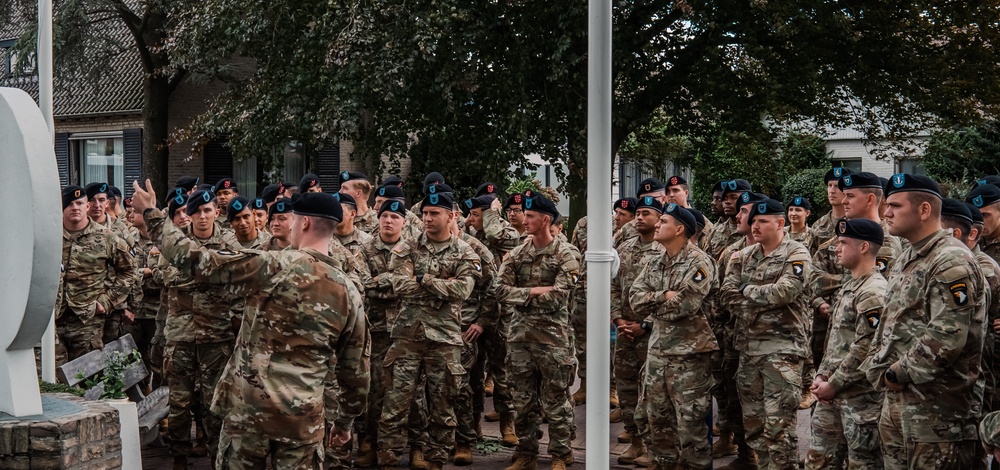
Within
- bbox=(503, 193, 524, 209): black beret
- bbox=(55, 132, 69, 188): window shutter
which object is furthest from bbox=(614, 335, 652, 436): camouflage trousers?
bbox=(55, 132, 69, 188): window shutter

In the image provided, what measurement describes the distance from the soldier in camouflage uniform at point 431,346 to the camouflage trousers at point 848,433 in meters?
3.08

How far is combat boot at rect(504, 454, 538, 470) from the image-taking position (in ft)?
28.5

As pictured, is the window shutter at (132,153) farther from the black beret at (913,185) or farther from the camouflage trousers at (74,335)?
the black beret at (913,185)

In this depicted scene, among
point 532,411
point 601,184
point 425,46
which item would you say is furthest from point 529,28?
point 601,184

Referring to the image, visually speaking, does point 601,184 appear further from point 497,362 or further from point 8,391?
point 497,362

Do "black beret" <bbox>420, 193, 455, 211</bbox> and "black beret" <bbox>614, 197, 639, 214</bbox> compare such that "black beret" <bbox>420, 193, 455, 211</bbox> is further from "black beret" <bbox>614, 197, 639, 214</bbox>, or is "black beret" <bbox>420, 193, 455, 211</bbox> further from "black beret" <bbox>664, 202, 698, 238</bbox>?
"black beret" <bbox>614, 197, 639, 214</bbox>

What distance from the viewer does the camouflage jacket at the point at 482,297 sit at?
379 inches

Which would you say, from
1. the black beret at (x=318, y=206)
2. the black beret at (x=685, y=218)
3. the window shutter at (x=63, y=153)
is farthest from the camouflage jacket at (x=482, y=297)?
the window shutter at (x=63, y=153)

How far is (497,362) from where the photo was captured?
10.4 m

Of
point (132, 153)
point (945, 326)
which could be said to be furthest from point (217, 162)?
point (945, 326)

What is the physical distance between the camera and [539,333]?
858 cm

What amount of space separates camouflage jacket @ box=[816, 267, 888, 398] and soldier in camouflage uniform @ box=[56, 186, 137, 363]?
23.3 ft

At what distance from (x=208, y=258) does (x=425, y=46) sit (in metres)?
9.88

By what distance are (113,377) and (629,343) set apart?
459 cm
